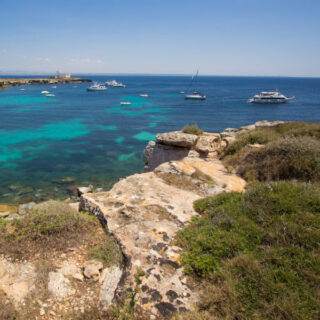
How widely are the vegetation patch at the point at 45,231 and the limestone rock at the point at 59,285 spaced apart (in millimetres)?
772

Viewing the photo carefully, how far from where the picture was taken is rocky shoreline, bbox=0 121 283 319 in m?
3.82

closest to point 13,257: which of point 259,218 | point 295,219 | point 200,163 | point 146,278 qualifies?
point 146,278

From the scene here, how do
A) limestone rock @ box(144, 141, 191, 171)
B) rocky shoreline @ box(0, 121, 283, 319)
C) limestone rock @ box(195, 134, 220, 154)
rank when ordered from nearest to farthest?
rocky shoreline @ box(0, 121, 283, 319) → limestone rock @ box(195, 134, 220, 154) → limestone rock @ box(144, 141, 191, 171)

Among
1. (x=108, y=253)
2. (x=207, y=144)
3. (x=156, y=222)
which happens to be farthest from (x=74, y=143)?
(x=108, y=253)

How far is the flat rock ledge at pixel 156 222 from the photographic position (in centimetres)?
384

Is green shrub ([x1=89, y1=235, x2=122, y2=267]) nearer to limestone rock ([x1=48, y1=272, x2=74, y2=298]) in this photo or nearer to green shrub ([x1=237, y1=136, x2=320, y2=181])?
limestone rock ([x1=48, y1=272, x2=74, y2=298])

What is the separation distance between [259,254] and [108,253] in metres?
3.09

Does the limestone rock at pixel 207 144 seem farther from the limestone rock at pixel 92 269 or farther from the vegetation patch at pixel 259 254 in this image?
the limestone rock at pixel 92 269

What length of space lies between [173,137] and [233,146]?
381 cm

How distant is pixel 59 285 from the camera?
427 cm

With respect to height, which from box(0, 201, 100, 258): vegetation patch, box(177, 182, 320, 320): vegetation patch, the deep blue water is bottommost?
the deep blue water

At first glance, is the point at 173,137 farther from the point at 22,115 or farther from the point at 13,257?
the point at 22,115

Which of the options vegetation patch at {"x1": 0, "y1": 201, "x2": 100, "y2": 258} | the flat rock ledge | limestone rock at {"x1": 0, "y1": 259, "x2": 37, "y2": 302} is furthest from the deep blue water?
limestone rock at {"x1": 0, "y1": 259, "x2": 37, "y2": 302}

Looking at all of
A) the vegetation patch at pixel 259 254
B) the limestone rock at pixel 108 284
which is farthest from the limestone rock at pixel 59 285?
the vegetation patch at pixel 259 254
